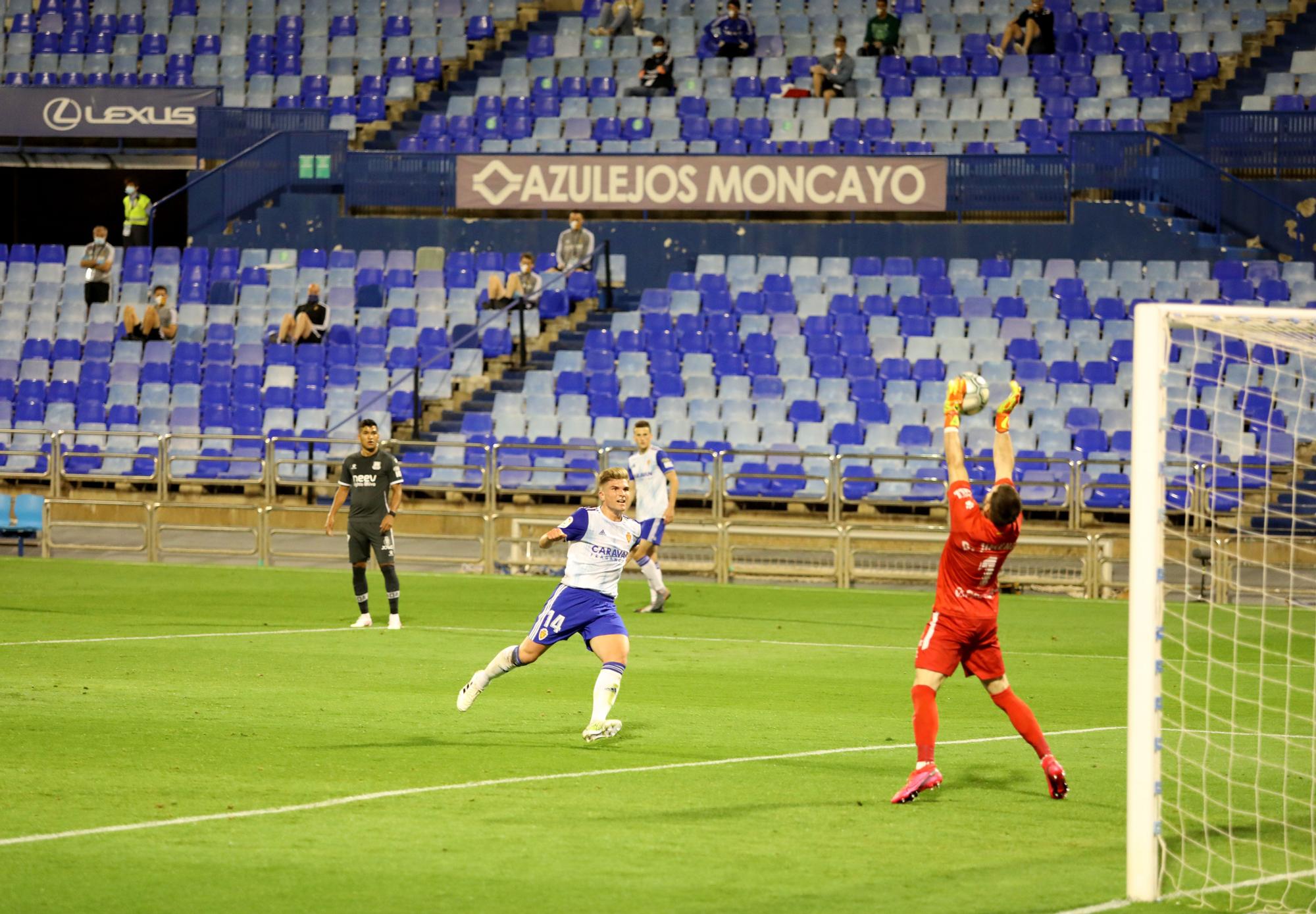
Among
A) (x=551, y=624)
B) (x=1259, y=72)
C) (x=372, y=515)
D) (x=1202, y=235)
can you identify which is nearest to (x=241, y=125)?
(x=372, y=515)

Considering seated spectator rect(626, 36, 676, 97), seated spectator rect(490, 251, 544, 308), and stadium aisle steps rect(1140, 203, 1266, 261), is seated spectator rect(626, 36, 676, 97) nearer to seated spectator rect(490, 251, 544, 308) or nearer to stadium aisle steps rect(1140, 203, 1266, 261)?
seated spectator rect(490, 251, 544, 308)

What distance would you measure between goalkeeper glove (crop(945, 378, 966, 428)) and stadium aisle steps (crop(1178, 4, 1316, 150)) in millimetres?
22140

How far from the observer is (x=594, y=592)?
10844 mm

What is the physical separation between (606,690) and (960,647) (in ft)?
8.14

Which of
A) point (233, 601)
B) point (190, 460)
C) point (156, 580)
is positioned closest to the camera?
point (233, 601)

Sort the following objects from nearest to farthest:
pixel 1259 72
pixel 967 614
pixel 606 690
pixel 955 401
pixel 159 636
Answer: pixel 955 401
pixel 967 614
pixel 606 690
pixel 159 636
pixel 1259 72

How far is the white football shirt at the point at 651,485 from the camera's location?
1795 centimetres

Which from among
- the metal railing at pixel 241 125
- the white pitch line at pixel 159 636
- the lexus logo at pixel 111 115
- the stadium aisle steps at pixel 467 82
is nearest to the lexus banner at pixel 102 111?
the lexus logo at pixel 111 115

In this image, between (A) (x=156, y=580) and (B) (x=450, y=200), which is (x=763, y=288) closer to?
(B) (x=450, y=200)

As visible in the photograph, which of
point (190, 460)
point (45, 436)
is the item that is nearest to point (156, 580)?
point (190, 460)

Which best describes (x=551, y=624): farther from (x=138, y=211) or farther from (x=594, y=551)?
(x=138, y=211)

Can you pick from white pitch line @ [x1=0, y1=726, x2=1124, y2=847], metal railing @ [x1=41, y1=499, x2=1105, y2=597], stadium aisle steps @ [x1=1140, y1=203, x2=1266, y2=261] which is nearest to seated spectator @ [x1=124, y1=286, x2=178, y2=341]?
metal railing @ [x1=41, y1=499, x2=1105, y2=597]

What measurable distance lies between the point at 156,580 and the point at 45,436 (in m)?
7.04

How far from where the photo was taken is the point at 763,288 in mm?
27359
